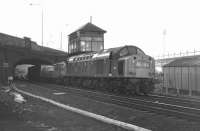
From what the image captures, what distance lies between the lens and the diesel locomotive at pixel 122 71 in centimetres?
1941

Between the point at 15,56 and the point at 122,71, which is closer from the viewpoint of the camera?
the point at 122,71

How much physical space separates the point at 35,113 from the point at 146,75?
35.5 ft

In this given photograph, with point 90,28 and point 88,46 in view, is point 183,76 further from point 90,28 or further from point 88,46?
point 90,28

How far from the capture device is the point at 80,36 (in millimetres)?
40469

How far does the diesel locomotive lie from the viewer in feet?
63.7

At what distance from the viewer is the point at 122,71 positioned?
19.6 meters

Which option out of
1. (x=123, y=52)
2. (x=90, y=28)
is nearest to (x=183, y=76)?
(x=123, y=52)

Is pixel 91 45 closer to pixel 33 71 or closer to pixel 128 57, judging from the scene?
pixel 33 71

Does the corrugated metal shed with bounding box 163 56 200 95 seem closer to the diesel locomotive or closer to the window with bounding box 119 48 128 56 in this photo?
the diesel locomotive

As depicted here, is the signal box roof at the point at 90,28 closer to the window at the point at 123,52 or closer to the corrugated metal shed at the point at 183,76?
the corrugated metal shed at the point at 183,76

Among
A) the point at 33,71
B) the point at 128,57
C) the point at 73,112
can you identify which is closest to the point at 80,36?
the point at 33,71

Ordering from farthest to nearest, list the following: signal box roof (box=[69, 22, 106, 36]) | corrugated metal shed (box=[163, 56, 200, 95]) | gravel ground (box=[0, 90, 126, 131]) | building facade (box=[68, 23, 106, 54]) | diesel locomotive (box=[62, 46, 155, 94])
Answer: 1. signal box roof (box=[69, 22, 106, 36])
2. building facade (box=[68, 23, 106, 54])
3. corrugated metal shed (box=[163, 56, 200, 95])
4. diesel locomotive (box=[62, 46, 155, 94])
5. gravel ground (box=[0, 90, 126, 131])

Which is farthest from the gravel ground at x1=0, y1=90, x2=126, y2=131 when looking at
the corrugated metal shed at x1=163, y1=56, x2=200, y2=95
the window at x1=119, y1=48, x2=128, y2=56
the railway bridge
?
the railway bridge

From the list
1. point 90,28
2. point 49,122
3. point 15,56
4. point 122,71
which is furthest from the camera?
point 15,56
